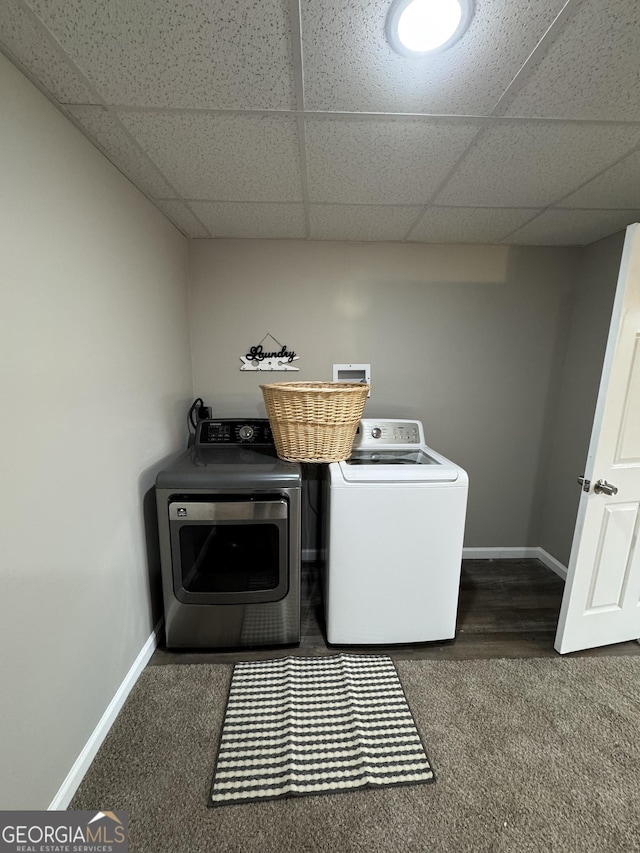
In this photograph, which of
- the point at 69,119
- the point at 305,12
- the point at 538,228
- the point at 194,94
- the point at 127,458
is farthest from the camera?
the point at 538,228

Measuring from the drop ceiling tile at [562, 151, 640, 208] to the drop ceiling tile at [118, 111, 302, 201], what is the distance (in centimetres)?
121

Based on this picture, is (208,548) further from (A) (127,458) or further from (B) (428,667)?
(B) (428,667)

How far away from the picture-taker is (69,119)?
3.48ft

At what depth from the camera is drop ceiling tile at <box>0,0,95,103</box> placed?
74 centimetres

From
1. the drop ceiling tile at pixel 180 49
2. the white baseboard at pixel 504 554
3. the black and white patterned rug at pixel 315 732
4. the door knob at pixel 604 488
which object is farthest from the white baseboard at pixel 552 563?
the drop ceiling tile at pixel 180 49

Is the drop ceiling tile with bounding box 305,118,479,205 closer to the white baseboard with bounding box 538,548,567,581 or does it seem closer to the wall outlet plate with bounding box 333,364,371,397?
the wall outlet plate with bounding box 333,364,371,397

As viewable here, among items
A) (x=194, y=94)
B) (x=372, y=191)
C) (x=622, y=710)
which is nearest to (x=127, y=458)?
(x=194, y=94)

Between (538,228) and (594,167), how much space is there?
2.11ft

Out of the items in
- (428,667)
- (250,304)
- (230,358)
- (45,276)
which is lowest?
(428,667)

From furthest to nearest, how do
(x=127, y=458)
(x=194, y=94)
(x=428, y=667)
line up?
(x=428, y=667) < (x=127, y=458) < (x=194, y=94)

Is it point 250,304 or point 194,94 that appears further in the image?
point 250,304

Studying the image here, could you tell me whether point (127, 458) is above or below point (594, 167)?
below

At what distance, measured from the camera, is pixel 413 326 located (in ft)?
7.43

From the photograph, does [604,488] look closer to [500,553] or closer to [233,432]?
[500,553]
